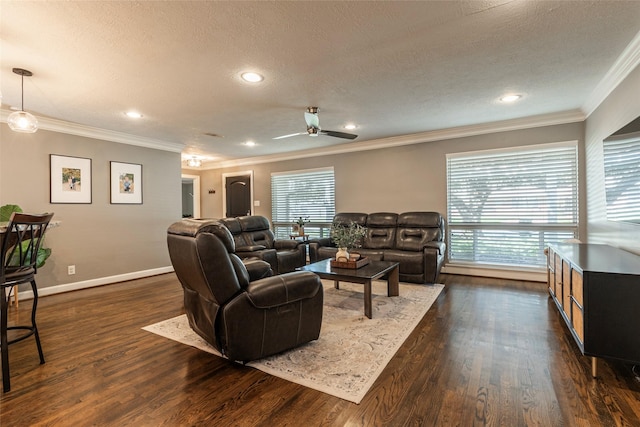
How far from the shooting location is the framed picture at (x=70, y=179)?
14.1 ft

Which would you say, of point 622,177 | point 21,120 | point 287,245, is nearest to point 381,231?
point 287,245

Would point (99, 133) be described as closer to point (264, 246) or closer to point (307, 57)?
point (264, 246)

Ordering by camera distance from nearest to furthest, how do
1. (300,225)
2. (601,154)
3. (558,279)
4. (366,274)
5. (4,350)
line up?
(4,350) → (558,279) → (366,274) → (601,154) → (300,225)

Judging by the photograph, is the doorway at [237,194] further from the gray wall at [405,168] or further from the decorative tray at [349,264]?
the decorative tray at [349,264]

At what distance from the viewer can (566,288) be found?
260 cm

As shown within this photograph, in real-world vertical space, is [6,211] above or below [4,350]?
above

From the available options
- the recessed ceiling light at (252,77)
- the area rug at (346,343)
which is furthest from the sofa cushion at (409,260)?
the recessed ceiling light at (252,77)

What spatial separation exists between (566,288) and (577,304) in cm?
46

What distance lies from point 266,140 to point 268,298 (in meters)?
3.98

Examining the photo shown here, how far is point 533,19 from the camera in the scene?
2051mm

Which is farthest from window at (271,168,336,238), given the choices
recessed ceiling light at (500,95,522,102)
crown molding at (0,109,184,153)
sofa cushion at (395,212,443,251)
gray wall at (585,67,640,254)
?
gray wall at (585,67,640,254)

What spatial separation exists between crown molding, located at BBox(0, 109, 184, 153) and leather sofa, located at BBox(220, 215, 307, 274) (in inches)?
76.0

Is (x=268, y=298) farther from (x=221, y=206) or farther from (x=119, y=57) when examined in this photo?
(x=221, y=206)

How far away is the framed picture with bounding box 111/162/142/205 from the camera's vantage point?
495 centimetres
